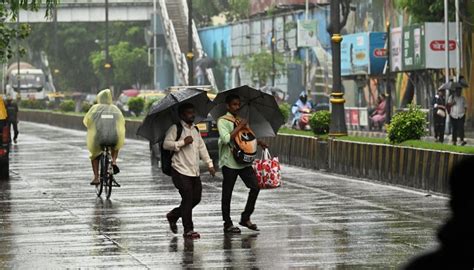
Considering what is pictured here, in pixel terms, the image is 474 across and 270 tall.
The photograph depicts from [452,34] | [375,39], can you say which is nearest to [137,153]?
[452,34]

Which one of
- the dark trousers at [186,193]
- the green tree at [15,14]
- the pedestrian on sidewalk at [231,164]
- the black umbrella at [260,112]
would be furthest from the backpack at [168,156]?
the green tree at [15,14]

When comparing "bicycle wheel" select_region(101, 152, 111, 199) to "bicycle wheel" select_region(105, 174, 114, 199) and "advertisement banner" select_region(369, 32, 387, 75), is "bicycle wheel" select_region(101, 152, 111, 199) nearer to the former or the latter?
Answer: "bicycle wheel" select_region(105, 174, 114, 199)

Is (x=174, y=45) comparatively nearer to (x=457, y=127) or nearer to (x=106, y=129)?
(x=457, y=127)

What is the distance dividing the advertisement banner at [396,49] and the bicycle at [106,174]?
2861cm

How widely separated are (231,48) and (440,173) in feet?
214

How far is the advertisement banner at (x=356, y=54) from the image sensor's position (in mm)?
51062

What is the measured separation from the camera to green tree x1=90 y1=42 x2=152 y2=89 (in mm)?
105062

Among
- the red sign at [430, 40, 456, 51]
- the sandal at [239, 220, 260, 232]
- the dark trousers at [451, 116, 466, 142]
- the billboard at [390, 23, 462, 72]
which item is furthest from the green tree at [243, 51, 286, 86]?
the sandal at [239, 220, 260, 232]

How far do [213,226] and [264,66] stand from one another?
55.3m

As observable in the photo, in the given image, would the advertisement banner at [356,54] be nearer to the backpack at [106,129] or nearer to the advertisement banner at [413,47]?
the advertisement banner at [413,47]

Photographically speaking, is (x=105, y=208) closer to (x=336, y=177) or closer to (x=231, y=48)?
(x=336, y=177)

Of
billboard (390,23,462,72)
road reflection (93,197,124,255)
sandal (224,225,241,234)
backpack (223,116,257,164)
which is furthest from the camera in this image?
billboard (390,23,462,72)

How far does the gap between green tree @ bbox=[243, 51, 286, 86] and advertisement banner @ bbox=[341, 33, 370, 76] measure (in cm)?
1566

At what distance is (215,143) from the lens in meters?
26.4
